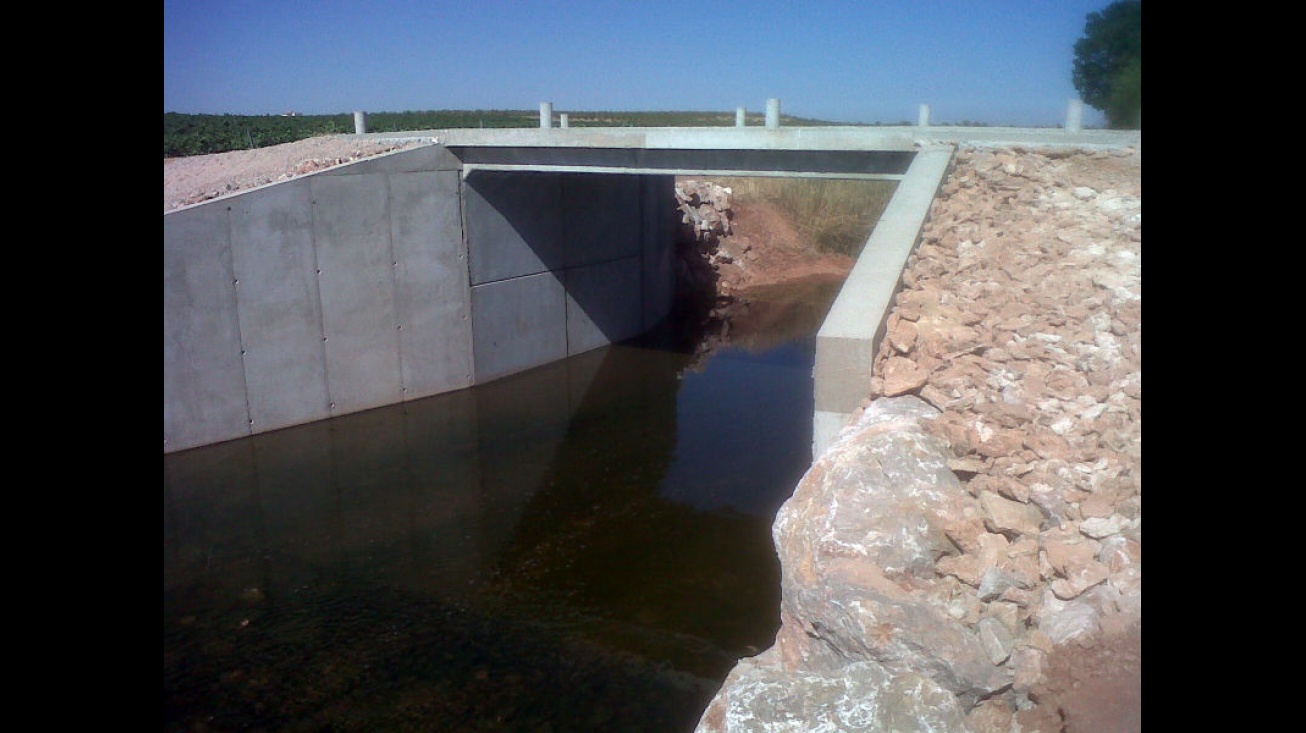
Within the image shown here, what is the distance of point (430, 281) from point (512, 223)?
77.4 inches

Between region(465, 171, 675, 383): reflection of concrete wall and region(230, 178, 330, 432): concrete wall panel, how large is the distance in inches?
112

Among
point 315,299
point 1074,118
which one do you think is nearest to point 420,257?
point 315,299

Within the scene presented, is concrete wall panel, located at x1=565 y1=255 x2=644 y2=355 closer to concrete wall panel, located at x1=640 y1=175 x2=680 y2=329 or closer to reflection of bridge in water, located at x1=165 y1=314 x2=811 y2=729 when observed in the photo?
concrete wall panel, located at x1=640 y1=175 x2=680 y2=329

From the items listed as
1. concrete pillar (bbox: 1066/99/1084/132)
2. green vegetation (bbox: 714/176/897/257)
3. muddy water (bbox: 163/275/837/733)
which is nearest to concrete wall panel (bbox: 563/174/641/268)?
muddy water (bbox: 163/275/837/733)

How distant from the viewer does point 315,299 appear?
13.5m

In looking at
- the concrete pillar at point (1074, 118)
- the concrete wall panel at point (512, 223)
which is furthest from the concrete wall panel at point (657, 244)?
the concrete pillar at point (1074, 118)

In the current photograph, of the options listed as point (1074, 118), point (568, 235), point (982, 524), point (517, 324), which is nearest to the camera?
point (982, 524)

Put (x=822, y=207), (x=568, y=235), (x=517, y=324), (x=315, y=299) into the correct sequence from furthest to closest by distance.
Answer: (x=822, y=207) → (x=568, y=235) → (x=517, y=324) → (x=315, y=299)

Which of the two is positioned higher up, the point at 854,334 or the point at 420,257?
the point at 420,257

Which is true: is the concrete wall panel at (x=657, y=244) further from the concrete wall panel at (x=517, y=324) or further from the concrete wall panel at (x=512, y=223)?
the concrete wall panel at (x=517, y=324)

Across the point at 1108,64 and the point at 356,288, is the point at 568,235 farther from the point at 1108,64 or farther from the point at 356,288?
the point at 1108,64

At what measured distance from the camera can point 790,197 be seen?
30406 millimetres

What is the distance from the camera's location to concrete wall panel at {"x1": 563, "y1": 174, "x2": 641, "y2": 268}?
16984mm
